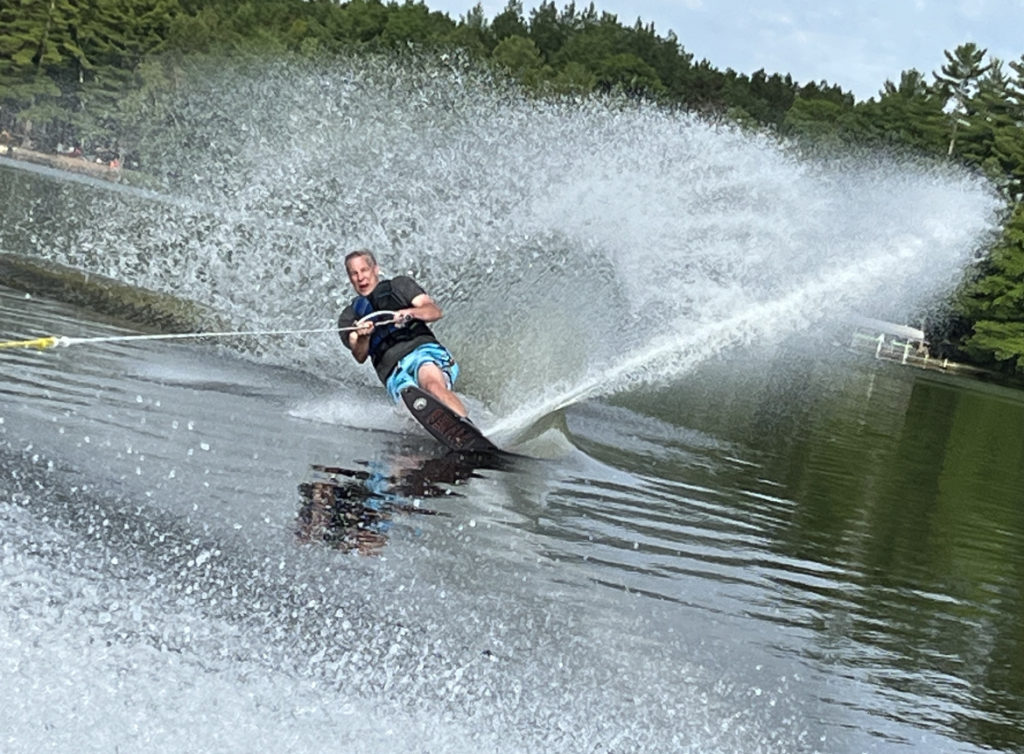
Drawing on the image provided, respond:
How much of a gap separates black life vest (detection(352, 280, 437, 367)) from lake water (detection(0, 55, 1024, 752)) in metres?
0.59

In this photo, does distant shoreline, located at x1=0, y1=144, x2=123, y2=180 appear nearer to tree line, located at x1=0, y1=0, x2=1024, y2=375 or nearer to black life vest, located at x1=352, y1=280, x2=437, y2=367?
tree line, located at x1=0, y1=0, x2=1024, y2=375

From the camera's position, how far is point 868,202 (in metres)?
27.9

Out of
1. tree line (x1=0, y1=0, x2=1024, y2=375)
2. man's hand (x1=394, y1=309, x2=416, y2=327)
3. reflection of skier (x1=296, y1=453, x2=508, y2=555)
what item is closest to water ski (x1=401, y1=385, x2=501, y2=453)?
reflection of skier (x1=296, y1=453, x2=508, y2=555)

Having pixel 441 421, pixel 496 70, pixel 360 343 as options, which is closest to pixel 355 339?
pixel 360 343

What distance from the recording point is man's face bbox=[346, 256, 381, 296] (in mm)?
10602

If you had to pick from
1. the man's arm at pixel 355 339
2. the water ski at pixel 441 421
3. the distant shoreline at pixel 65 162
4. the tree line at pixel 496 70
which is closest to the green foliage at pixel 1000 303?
the tree line at pixel 496 70

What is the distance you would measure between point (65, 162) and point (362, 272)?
290 feet

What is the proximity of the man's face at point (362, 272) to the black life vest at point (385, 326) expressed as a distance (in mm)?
61

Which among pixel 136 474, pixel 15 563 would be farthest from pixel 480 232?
pixel 15 563

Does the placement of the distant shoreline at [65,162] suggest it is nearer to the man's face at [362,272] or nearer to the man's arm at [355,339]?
the man's arm at [355,339]

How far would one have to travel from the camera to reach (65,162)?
3698 inches

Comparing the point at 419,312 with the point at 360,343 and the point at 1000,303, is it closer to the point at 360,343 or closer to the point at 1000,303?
the point at 360,343

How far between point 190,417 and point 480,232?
780 centimetres

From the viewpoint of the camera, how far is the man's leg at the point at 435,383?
33.4ft
